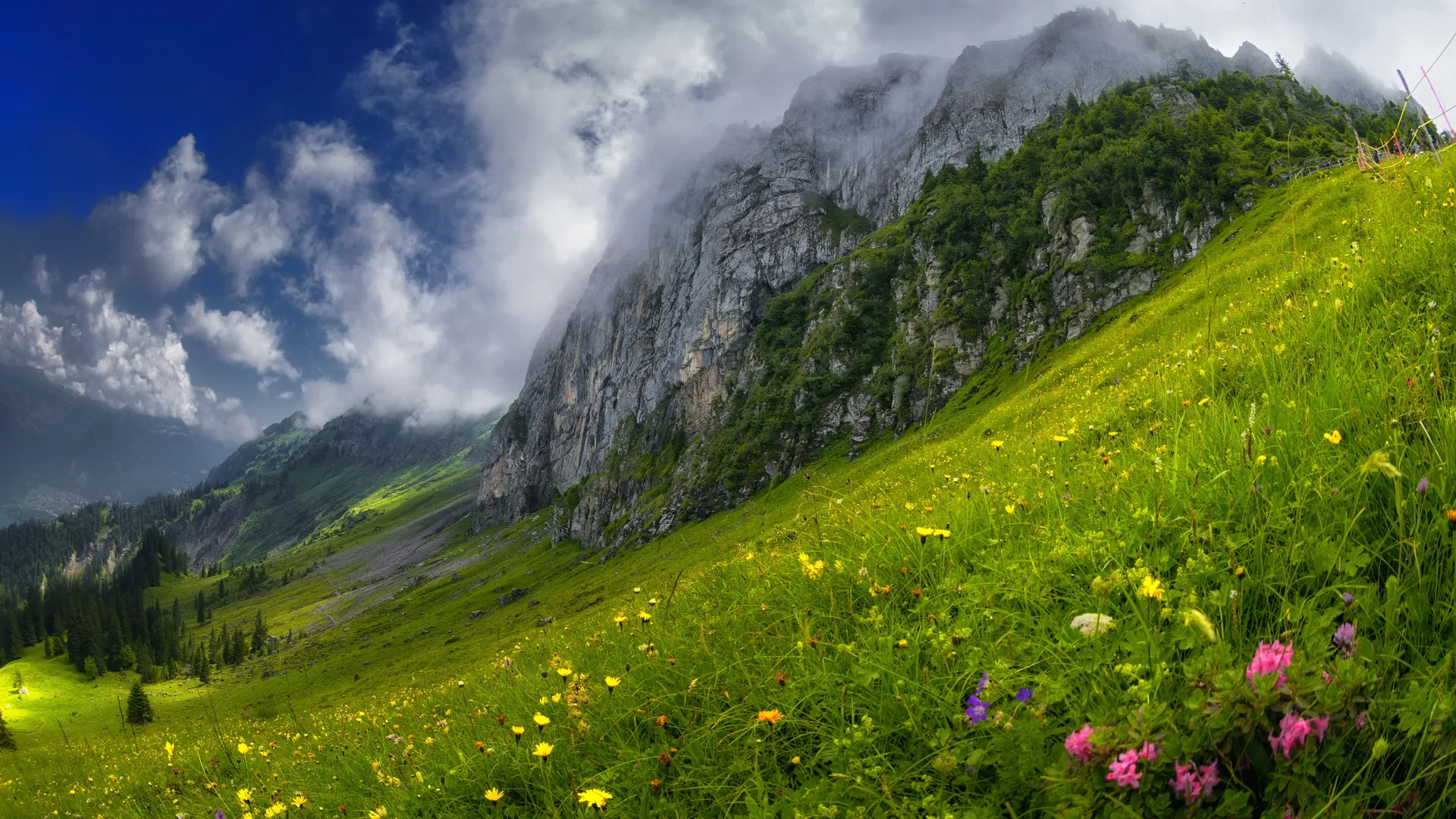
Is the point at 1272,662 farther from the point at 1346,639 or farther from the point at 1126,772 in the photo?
the point at 1126,772

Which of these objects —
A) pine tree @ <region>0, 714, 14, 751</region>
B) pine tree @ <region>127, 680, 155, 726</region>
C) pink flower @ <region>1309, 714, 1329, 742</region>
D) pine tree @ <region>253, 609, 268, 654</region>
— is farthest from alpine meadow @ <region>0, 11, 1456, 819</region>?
pine tree @ <region>253, 609, 268, 654</region>

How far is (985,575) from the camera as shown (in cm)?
402

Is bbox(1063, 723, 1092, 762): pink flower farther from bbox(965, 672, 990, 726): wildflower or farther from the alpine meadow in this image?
bbox(965, 672, 990, 726): wildflower

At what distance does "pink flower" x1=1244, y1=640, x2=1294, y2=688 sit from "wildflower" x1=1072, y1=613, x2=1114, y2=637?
2.02 feet

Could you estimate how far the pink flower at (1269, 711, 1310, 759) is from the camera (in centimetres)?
195

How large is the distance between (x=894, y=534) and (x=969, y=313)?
94.1m

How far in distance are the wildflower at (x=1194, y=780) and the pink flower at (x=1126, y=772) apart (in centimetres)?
11

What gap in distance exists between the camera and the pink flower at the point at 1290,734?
1948 millimetres

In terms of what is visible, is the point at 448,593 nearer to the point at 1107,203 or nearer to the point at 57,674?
the point at 57,674

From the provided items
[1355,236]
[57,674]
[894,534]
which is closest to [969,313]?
[1355,236]

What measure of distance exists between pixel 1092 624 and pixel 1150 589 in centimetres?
33

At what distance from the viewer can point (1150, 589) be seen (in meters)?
2.67

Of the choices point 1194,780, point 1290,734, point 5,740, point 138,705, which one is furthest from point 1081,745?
point 138,705

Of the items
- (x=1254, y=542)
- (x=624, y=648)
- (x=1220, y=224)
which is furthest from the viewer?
(x=1220, y=224)
